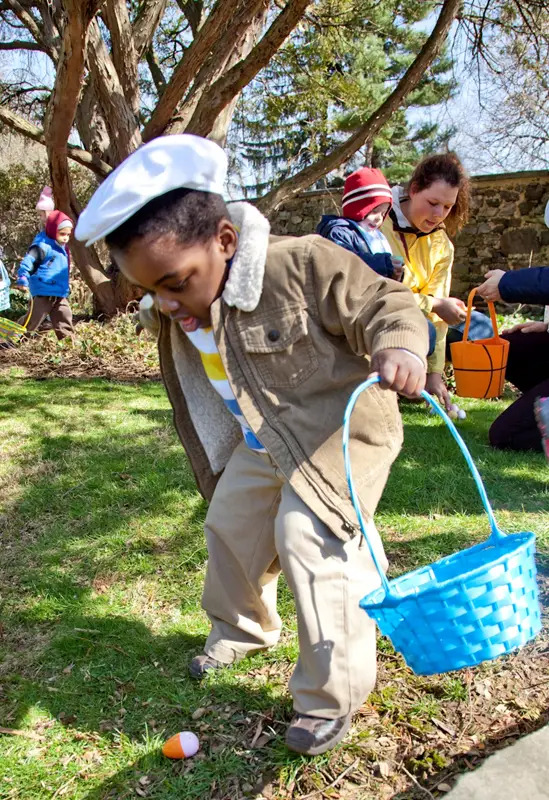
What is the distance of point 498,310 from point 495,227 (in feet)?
4.92

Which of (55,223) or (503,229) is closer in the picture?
(55,223)

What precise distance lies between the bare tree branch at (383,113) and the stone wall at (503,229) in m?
3.27

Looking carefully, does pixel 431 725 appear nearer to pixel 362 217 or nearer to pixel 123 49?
pixel 362 217

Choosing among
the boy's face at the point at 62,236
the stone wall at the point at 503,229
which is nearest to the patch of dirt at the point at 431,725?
the boy's face at the point at 62,236

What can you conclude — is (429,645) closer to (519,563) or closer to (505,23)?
(519,563)

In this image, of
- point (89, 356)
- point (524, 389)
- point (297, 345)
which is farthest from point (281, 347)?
point (89, 356)

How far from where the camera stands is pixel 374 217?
11.8 ft

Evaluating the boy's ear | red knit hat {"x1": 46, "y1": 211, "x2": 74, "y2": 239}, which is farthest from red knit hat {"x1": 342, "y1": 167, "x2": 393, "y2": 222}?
red knit hat {"x1": 46, "y1": 211, "x2": 74, "y2": 239}

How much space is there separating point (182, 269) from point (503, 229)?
1073 centimetres

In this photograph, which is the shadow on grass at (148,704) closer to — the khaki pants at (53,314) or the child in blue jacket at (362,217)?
the child in blue jacket at (362,217)

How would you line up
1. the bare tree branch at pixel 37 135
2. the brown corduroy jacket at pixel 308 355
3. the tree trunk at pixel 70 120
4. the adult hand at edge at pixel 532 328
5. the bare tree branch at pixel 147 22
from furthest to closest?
the bare tree branch at pixel 147 22 < the bare tree branch at pixel 37 135 < the tree trunk at pixel 70 120 < the adult hand at edge at pixel 532 328 < the brown corduroy jacket at pixel 308 355

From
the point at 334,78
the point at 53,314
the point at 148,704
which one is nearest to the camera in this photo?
the point at 148,704

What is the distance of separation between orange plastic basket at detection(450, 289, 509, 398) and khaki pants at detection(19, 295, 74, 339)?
208 inches

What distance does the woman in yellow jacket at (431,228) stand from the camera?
3752mm
